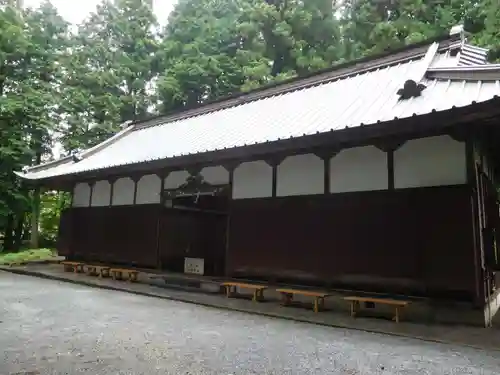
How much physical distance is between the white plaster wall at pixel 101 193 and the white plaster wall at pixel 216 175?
15.2 ft

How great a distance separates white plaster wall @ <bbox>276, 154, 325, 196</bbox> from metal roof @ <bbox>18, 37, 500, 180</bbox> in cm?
59

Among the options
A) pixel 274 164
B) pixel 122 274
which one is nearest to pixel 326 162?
pixel 274 164

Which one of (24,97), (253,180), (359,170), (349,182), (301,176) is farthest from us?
(24,97)

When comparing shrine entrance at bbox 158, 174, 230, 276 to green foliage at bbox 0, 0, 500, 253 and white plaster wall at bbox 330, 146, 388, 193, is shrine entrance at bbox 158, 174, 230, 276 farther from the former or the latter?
green foliage at bbox 0, 0, 500, 253

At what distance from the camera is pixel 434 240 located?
20.7 ft

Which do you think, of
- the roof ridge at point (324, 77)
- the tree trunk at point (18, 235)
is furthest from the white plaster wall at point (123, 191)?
the tree trunk at point (18, 235)

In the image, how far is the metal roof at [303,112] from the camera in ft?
22.3

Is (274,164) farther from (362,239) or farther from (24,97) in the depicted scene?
(24,97)

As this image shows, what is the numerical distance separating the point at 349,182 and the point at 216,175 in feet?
12.1

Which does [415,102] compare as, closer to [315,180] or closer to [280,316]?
[315,180]

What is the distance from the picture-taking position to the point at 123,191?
12.6 m

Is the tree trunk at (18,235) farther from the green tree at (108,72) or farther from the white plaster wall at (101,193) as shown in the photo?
the white plaster wall at (101,193)

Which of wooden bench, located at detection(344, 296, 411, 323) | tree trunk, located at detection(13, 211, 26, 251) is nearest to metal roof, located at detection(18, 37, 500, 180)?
wooden bench, located at detection(344, 296, 411, 323)

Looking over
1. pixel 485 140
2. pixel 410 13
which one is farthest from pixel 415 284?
pixel 410 13
